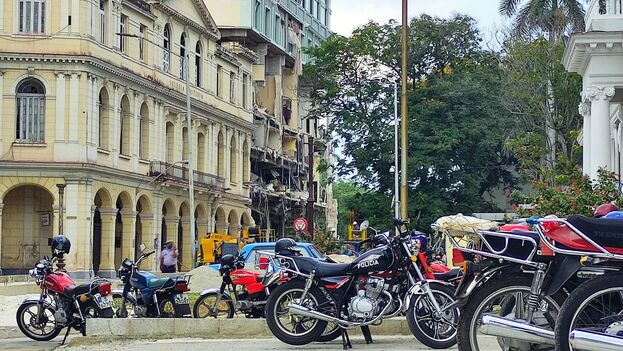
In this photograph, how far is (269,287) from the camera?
1706cm

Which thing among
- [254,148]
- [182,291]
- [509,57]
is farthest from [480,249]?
[254,148]

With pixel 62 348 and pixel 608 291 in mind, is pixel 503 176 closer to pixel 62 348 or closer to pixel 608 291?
pixel 62 348

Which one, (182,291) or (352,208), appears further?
(352,208)

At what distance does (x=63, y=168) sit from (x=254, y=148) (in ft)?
89.7

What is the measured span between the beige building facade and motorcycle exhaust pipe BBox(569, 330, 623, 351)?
42.6 m

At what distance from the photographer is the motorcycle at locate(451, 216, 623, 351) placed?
995 centimetres

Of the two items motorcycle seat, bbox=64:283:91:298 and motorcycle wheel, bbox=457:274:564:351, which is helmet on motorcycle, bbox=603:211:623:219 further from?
motorcycle seat, bbox=64:283:91:298

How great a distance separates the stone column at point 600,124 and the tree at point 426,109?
24547 mm

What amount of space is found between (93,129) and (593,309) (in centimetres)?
Answer: 4405

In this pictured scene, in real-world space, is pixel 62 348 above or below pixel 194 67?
below

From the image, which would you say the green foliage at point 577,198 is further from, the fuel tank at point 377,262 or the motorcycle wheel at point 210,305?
the fuel tank at point 377,262

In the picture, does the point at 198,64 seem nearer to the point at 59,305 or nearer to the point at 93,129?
the point at 93,129

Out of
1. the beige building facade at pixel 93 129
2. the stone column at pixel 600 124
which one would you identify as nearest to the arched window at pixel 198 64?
the beige building facade at pixel 93 129

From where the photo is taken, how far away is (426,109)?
57.5 meters
